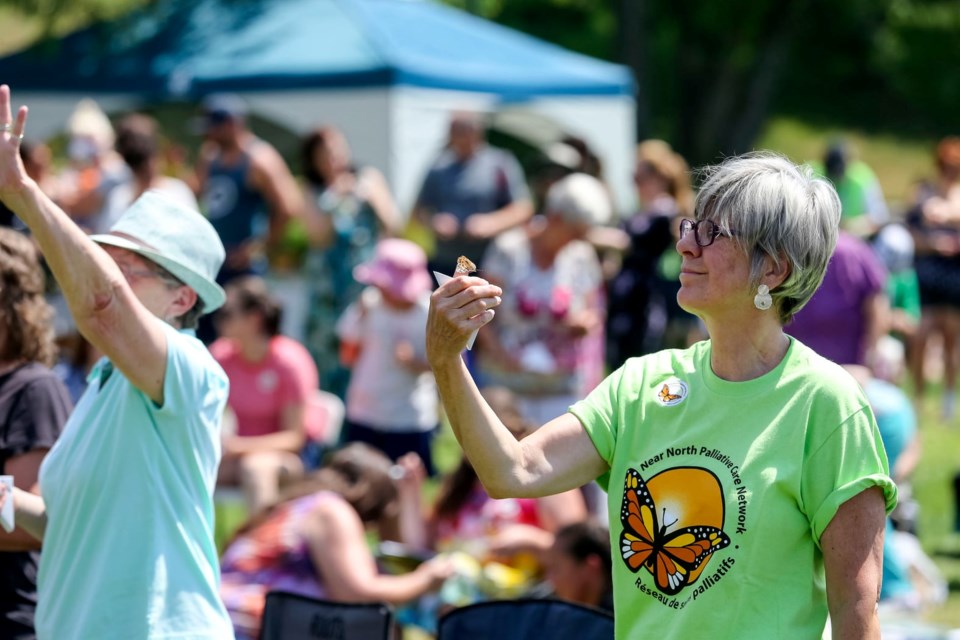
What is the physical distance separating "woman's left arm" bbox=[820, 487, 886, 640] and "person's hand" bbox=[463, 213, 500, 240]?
6.19 meters

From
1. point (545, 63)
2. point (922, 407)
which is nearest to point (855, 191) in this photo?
point (922, 407)

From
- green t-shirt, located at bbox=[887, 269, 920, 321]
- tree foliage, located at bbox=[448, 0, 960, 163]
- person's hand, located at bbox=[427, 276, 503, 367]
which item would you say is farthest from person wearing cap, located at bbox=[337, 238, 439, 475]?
tree foliage, located at bbox=[448, 0, 960, 163]

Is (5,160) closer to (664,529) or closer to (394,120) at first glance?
(664,529)

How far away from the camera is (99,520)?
2.85 metres

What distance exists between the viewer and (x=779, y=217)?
2418mm

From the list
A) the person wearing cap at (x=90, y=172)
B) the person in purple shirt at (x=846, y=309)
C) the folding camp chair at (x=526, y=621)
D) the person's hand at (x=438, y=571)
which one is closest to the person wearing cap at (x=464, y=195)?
the person wearing cap at (x=90, y=172)

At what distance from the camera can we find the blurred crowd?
16.3ft

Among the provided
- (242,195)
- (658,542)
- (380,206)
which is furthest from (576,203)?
(658,542)

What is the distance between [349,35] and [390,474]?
6378 millimetres

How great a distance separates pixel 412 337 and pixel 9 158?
4477mm

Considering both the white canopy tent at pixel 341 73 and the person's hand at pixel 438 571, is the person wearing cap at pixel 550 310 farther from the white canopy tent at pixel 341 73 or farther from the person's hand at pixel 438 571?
the white canopy tent at pixel 341 73

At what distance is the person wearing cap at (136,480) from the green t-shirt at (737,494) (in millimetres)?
905

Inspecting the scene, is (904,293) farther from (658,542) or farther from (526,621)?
(658,542)

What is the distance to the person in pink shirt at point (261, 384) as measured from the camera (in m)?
6.48
